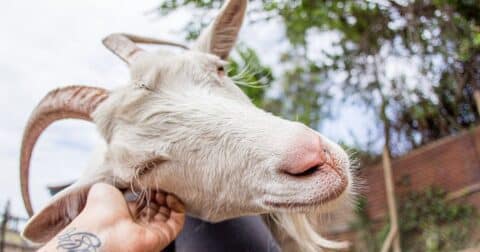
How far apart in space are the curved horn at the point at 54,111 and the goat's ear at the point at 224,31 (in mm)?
394

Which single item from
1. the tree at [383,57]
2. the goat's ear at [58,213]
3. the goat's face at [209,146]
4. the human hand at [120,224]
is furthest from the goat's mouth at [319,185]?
the tree at [383,57]

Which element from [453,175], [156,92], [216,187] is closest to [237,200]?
[216,187]

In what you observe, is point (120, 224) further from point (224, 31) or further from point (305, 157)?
point (224, 31)

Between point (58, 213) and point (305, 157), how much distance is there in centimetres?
83

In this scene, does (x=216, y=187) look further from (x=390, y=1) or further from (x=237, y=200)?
(x=390, y=1)

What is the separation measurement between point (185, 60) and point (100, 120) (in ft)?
1.00

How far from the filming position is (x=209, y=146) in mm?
1288

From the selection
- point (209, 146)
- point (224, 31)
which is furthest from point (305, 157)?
point (224, 31)

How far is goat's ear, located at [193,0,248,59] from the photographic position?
1.73 meters

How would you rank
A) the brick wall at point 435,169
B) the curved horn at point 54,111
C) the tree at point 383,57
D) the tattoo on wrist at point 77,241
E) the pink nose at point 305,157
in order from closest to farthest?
the pink nose at point 305,157
the tattoo on wrist at point 77,241
the curved horn at point 54,111
the tree at point 383,57
the brick wall at point 435,169

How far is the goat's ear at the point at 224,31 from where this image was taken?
1.73m

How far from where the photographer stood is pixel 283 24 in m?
4.92

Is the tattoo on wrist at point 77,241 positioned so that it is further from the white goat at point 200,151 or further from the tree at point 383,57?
the tree at point 383,57

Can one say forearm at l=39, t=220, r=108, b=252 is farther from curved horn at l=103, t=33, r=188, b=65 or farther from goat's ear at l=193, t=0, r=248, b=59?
goat's ear at l=193, t=0, r=248, b=59
